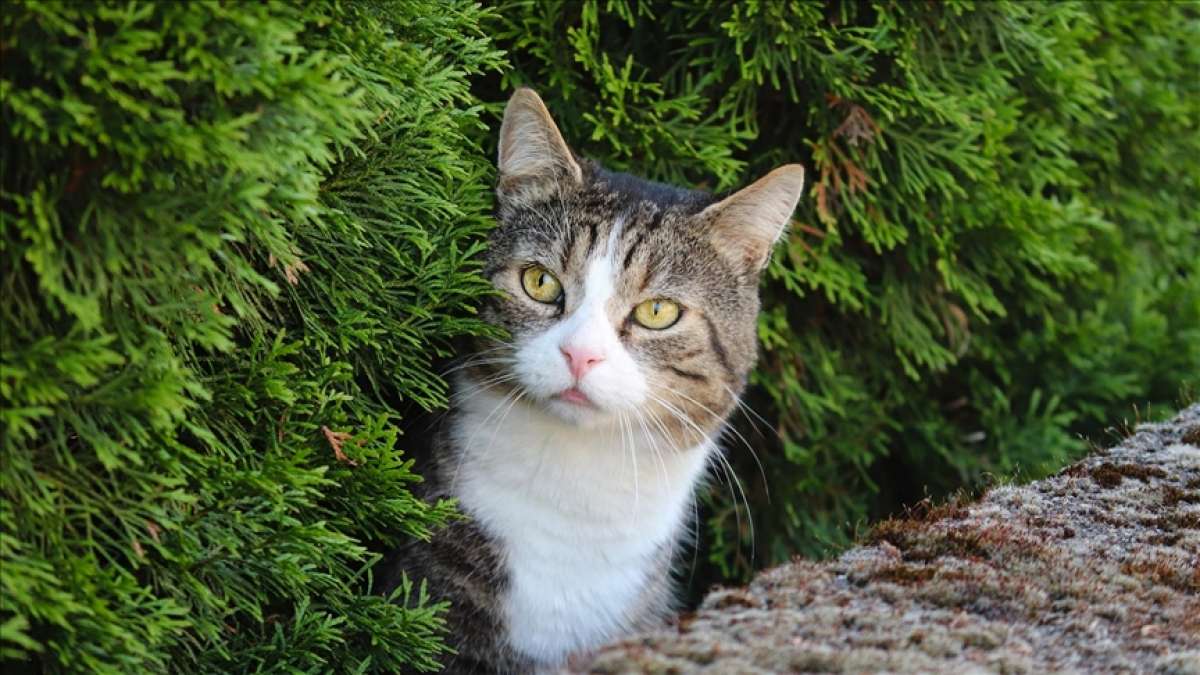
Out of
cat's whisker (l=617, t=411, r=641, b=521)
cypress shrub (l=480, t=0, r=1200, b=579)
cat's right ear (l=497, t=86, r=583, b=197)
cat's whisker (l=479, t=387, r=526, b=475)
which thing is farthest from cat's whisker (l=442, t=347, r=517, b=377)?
cypress shrub (l=480, t=0, r=1200, b=579)

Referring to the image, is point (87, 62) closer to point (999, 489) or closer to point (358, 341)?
point (358, 341)

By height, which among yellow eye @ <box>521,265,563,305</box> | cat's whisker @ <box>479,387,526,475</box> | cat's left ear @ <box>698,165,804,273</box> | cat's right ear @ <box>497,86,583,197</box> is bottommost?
cat's whisker @ <box>479,387,526,475</box>

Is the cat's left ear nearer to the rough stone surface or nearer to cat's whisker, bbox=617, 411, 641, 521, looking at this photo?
cat's whisker, bbox=617, 411, 641, 521

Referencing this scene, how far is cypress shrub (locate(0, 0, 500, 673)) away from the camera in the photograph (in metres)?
1.77

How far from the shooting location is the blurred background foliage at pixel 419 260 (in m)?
1.82

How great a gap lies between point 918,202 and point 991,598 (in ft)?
5.73

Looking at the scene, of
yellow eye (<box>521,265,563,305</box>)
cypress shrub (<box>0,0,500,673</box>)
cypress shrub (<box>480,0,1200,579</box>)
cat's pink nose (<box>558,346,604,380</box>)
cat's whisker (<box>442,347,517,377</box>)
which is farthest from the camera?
cypress shrub (<box>480,0,1200,579</box>)

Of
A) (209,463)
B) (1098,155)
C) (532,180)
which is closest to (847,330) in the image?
(1098,155)

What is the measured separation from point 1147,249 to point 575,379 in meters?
2.79

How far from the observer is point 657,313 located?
9.37 ft

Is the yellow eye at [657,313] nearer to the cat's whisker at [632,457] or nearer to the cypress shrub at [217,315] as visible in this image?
the cat's whisker at [632,457]

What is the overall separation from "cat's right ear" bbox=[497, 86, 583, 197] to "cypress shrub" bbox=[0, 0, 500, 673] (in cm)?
18

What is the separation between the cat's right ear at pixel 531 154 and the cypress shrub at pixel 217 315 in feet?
0.57

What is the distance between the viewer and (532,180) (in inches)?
117
